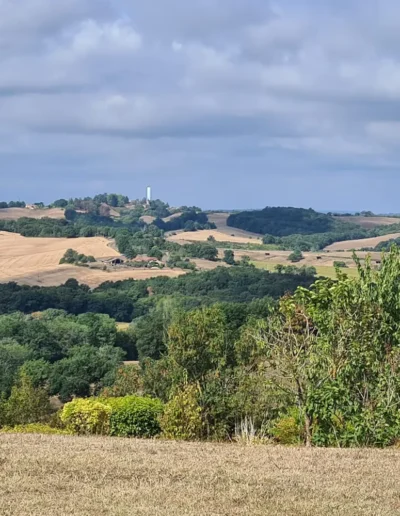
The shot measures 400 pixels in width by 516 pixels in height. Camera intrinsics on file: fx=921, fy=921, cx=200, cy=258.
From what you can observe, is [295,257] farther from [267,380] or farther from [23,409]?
[267,380]

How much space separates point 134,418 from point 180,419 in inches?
65.9

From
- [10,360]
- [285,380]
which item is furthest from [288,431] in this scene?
[10,360]

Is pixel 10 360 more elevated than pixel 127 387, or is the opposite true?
pixel 127 387

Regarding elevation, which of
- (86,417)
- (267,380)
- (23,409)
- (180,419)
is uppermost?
(267,380)

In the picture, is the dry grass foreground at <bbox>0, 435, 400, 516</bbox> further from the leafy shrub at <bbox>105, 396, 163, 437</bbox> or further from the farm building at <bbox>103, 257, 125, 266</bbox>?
the farm building at <bbox>103, 257, 125, 266</bbox>

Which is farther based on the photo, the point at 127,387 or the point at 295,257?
the point at 295,257

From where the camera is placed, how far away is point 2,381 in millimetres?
72125

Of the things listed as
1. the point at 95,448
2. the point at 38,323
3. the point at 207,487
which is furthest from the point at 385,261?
the point at 38,323

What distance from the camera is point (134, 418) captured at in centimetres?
2675

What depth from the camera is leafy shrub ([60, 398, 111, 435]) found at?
24516 mm

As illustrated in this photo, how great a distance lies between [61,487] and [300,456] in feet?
18.5

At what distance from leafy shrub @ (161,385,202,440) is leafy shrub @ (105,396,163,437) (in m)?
0.77

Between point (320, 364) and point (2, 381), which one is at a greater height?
point (320, 364)

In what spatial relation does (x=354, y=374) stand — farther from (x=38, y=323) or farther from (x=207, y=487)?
(x=38, y=323)
